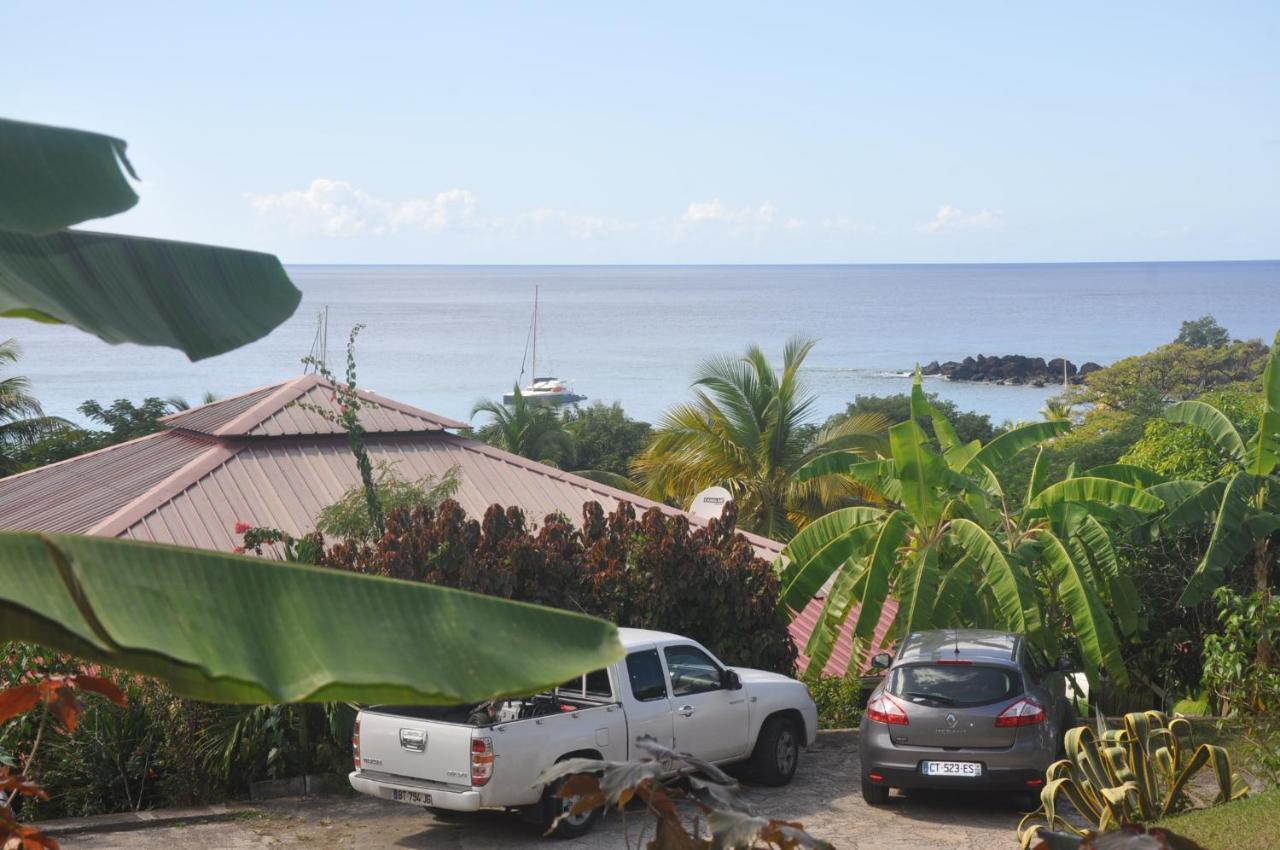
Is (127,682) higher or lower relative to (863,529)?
lower

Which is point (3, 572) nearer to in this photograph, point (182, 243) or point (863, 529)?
point (182, 243)

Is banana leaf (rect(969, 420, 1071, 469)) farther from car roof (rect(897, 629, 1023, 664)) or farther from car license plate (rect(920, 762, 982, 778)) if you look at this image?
car license plate (rect(920, 762, 982, 778))

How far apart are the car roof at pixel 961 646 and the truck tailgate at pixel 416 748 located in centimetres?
→ 415

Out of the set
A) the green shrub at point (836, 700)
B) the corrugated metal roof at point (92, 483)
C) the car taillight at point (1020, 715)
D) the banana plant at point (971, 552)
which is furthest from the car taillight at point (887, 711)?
the corrugated metal roof at point (92, 483)

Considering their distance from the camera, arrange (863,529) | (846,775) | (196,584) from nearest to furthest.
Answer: (196,584) < (846,775) < (863,529)

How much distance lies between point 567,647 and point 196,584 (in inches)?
23.7

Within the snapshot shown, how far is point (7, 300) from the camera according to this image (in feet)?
7.51

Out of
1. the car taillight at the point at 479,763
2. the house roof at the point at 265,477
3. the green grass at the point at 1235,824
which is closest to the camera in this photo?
the green grass at the point at 1235,824

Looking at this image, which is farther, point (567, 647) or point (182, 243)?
point (182, 243)

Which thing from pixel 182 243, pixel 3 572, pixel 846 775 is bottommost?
pixel 846 775

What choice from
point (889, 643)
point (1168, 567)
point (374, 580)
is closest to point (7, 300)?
point (374, 580)

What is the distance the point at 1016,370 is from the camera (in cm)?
12019

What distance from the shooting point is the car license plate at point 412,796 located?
10188 millimetres

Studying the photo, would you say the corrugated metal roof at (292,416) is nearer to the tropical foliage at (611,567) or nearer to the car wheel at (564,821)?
the tropical foliage at (611,567)
